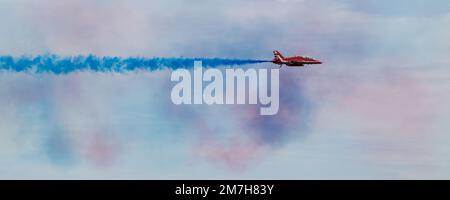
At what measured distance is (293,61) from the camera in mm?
119875

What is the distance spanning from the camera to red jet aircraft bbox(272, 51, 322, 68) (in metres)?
115

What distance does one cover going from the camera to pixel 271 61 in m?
114

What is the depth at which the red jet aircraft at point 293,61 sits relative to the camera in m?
115
